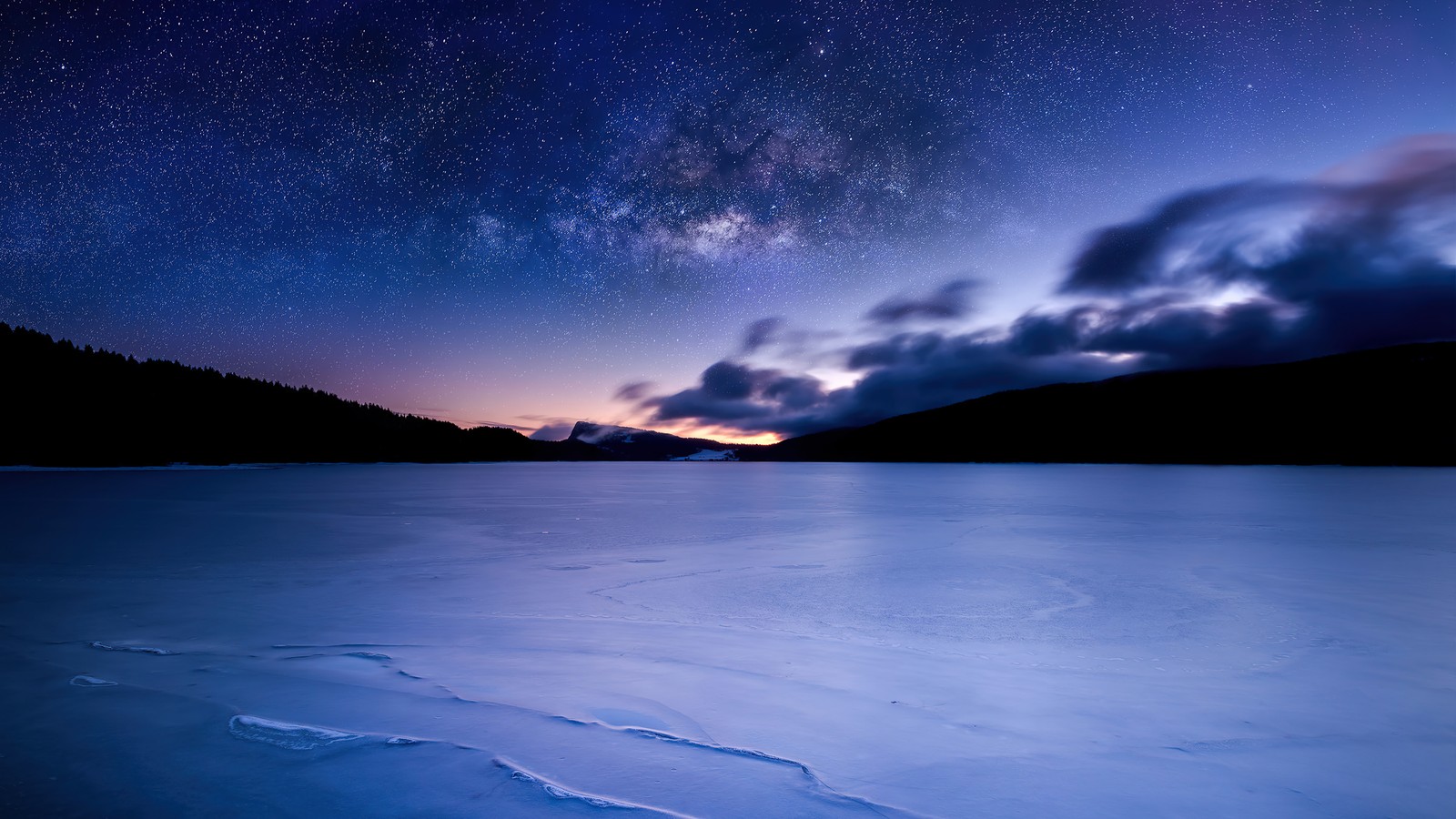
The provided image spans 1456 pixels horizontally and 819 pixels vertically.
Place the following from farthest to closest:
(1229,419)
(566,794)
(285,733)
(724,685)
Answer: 1. (1229,419)
2. (724,685)
3. (285,733)
4. (566,794)

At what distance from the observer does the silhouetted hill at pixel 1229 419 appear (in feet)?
418

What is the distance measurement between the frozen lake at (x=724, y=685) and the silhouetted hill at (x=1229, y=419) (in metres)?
148

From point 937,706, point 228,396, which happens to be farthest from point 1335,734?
point 228,396

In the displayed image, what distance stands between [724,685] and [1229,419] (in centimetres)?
18785

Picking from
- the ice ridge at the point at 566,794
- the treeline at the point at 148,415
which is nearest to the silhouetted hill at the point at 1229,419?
the treeline at the point at 148,415

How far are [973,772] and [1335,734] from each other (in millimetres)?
2375

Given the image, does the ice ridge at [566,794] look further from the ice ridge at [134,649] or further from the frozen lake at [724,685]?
the ice ridge at [134,649]

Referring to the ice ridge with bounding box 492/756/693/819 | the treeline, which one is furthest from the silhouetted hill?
the ice ridge with bounding box 492/756/693/819

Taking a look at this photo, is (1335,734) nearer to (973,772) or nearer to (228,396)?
(973,772)

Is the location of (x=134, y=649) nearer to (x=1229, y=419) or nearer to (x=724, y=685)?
(x=724, y=685)

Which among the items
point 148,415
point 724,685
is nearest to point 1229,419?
point 724,685

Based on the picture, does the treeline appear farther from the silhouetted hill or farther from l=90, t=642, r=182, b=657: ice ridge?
the silhouetted hill

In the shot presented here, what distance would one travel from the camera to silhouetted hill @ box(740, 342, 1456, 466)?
12744 cm

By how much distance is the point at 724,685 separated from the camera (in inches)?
178
